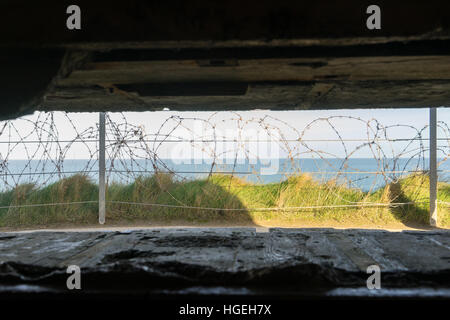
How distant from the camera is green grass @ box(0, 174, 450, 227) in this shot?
666 centimetres

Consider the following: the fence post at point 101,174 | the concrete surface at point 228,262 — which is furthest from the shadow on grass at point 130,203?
the concrete surface at point 228,262

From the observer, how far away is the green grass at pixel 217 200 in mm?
6660

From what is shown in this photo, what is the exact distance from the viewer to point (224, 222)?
21.3 feet

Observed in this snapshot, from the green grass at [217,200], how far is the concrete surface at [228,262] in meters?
4.35

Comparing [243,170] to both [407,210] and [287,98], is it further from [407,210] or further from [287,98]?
[287,98]

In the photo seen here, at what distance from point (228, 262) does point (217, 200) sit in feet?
17.0

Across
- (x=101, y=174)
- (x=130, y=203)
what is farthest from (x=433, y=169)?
(x=101, y=174)

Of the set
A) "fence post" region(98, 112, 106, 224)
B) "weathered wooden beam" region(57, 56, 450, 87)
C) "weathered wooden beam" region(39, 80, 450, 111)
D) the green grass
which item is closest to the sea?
the green grass

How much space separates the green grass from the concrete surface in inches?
171

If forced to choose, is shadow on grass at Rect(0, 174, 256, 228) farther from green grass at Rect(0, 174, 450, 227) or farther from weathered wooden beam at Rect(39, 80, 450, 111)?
weathered wooden beam at Rect(39, 80, 450, 111)

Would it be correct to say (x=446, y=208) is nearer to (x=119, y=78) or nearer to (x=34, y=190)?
(x=119, y=78)

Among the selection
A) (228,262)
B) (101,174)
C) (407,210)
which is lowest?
(407,210)

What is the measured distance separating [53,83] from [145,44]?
16.7 inches

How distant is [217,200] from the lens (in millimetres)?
6926
